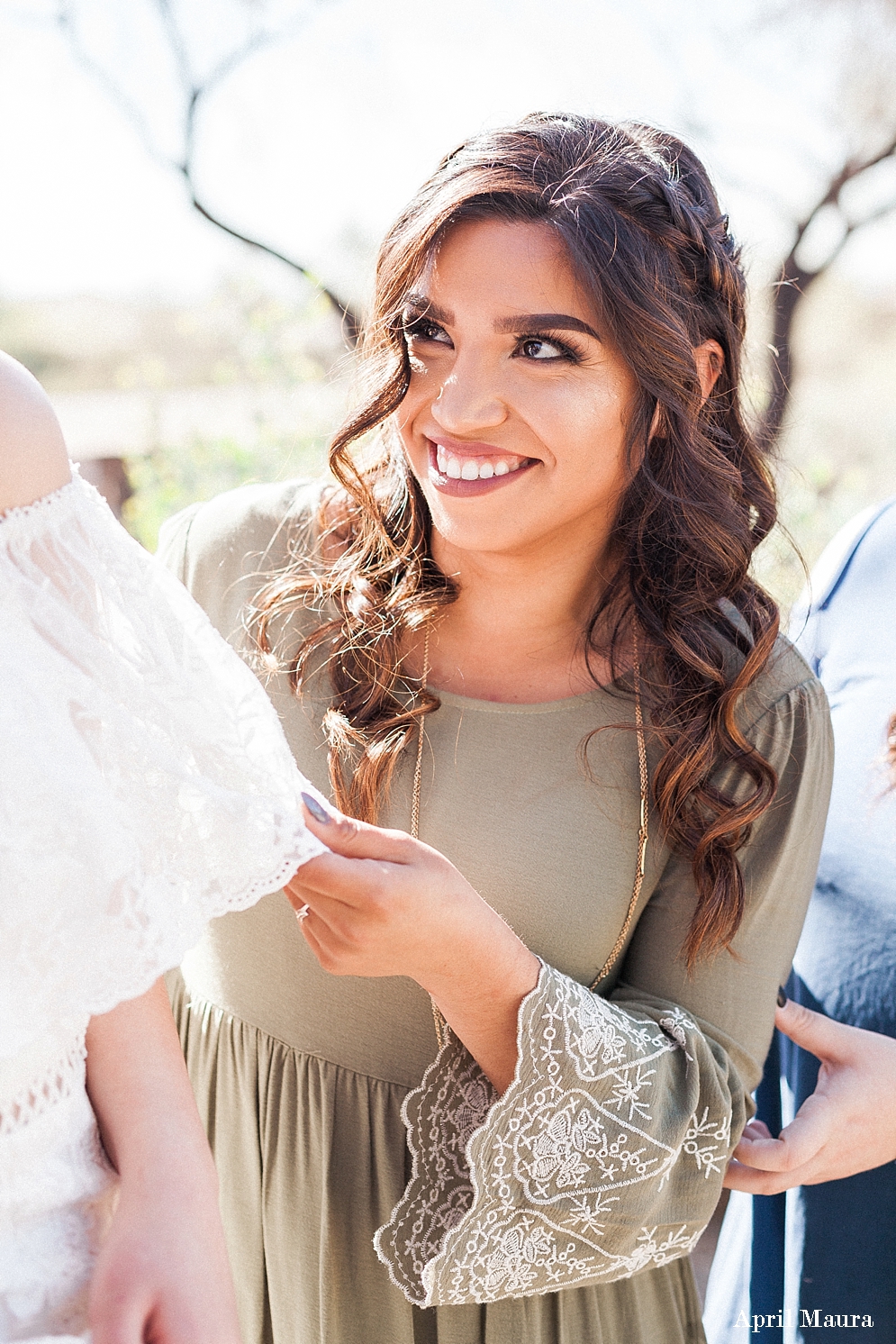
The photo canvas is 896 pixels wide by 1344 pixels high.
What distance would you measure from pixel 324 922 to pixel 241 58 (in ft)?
12.3

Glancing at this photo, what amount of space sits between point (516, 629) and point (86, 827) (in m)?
0.88

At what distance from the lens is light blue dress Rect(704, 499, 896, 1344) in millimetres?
1608

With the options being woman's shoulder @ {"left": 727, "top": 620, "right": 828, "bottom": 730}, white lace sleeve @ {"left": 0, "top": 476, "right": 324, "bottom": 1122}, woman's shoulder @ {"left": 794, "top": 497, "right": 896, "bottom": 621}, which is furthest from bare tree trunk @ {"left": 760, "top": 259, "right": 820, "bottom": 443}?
white lace sleeve @ {"left": 0, "top": 476, "right": 324, "bottom": 1122}

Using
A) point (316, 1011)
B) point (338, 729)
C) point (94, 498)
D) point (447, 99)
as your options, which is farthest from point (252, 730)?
point (447, 99)

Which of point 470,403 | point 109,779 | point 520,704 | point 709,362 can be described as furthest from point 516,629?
point 109,779

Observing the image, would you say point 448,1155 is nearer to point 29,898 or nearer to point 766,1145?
point 766,1145

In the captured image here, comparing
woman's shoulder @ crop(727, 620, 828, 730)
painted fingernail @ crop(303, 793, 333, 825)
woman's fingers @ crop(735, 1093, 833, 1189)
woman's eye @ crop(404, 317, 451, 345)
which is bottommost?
woman's fingers @ crop(735, 1093, 833, 1189)

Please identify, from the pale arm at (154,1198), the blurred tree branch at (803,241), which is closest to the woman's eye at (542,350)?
the pale arm at (154,1198)

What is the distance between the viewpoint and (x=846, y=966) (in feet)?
5.43

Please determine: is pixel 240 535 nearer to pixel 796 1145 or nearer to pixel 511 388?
pixel 511 388

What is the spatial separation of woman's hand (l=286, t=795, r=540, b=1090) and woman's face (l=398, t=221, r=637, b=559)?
461 millimetres

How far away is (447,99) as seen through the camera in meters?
4.11

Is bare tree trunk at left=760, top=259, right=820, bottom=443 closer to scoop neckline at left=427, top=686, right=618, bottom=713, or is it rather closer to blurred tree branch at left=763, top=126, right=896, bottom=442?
blurred tree branch at left=763, top=126, right=896, bottom=442

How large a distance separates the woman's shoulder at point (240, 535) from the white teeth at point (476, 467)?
363 mm
